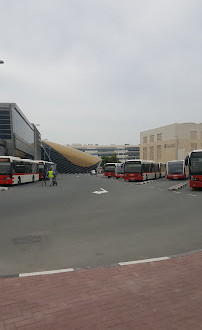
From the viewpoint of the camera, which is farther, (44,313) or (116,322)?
(44,313)

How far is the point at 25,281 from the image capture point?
4348mm

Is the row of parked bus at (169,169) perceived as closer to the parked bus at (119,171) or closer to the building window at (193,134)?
the parked bus at (119,171)

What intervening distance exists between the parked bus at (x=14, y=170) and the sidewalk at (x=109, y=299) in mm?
24448

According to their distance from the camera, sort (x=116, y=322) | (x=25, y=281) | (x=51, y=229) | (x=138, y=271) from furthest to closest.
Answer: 1. (x=51, y=229)
2. (x=138, y=271)
3. (x=25, y=281)
4. (x=116, y=322)

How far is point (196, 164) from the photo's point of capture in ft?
67.8

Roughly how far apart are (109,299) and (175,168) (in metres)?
35.4

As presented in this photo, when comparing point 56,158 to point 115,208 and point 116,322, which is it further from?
point 116,322

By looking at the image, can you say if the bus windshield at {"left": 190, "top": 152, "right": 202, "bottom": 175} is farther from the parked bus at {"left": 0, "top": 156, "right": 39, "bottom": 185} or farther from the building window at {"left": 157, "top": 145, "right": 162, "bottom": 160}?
the building window at {"left": 157, "top": 145, "right": 162, "bottom": 160}

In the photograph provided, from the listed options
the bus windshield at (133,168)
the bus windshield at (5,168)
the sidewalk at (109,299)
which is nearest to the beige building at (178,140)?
the bus windshield at (133,168)

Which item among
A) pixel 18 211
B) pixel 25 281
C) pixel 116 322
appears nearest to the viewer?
pixel 116 322

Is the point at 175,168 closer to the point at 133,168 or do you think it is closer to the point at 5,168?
the point at 133,168

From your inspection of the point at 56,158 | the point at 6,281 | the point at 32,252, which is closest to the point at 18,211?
the point at 32,252

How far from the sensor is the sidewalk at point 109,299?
125 inches

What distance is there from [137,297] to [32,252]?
301 cm
